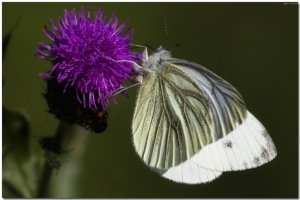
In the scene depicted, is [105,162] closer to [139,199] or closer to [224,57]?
[139,199]

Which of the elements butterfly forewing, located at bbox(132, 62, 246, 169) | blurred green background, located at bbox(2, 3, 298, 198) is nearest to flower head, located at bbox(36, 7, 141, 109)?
butterfly forewing, located at bbox(132, 62, 246, 169)

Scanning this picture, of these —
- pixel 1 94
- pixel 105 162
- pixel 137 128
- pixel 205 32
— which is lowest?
pixel 105 162

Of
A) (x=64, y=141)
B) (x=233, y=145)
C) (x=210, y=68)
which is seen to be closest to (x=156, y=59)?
(x=233, y=145)

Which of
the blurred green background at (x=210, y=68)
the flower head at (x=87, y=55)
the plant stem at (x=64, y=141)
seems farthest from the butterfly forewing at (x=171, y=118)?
the blurred green background at (x=210, y=68)

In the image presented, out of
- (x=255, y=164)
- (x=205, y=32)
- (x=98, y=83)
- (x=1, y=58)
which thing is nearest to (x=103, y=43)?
(x=98, y=83)

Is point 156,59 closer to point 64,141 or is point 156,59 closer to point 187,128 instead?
point 187,128

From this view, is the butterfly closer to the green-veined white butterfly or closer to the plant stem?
the green-veined white butterfly
